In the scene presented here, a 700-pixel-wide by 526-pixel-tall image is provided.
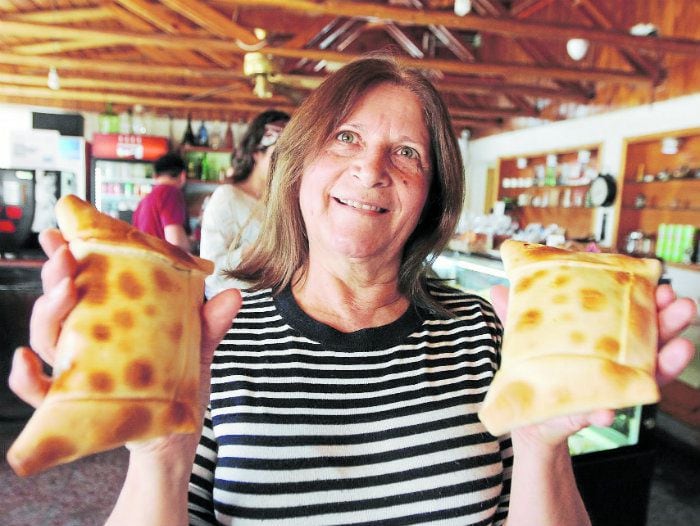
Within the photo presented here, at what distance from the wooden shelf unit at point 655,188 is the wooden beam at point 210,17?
14.8 feet

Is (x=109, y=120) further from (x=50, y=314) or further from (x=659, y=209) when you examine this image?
(x=50, y=314)

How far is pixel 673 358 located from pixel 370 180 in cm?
64

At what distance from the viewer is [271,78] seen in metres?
4.57

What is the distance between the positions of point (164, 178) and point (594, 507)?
12.0ft

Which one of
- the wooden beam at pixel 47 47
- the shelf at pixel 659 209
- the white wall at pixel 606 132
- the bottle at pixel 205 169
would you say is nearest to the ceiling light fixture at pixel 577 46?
the white wall at pixel 606 132

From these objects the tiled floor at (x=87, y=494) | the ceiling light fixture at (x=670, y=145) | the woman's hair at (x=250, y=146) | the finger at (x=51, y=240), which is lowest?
the tiled floor at (x=87, y=494)

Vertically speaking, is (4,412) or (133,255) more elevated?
(133,255)

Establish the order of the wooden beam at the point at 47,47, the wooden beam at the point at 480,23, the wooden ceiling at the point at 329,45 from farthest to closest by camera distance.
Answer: the wooden beam at the point at 47,47 → the wooden ceiling at the point at 329,45 → the wooden beam at the point at 480,23

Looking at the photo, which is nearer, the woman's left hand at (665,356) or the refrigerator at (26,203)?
the woman's left hand at (665,356)

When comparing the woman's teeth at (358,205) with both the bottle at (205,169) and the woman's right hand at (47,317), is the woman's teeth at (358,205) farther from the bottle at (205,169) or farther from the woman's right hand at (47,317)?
the bottle at (205,169)

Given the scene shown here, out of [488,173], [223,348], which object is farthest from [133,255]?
[488,173]

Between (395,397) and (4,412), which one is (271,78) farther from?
(395,397)

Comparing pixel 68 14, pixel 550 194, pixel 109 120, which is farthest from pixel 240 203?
pixel 109 120

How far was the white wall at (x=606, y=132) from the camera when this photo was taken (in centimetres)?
547
